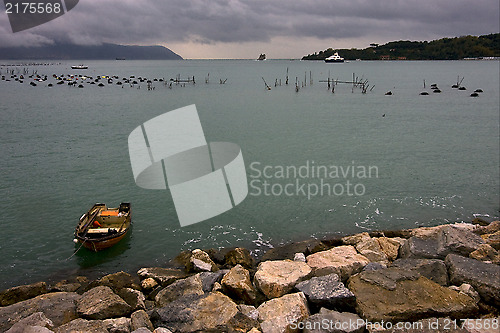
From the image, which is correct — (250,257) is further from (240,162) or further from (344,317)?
(240,162)

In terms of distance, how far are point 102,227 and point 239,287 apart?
374 inches

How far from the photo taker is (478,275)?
9516 mm

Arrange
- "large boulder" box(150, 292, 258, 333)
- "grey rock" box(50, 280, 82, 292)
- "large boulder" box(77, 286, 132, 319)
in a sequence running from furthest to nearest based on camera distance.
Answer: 1. "grey rock" box(50, 280, 82, 292)
2. "large boulder" box(77, 286, 132, 319)
3. "large boulder" box(150, 292, 258, 333)

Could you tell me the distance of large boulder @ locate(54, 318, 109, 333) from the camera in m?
8.67

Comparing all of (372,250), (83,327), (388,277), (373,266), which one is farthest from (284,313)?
(372,250)

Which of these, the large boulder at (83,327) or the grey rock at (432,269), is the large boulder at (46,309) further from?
the grey rock at (432,269)

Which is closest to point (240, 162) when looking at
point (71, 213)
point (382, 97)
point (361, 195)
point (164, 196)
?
point (164, 196)

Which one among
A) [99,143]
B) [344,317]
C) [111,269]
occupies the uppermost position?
[99,143]

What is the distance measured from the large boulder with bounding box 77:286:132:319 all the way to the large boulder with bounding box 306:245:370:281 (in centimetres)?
597

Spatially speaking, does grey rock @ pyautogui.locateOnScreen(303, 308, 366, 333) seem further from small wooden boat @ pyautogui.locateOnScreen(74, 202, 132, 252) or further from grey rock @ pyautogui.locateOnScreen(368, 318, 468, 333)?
small wooden boat @ pyautogui.locateOnScreen(74, 202, 132, 252)

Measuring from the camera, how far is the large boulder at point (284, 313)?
8500 mm

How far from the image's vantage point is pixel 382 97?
7006 cm

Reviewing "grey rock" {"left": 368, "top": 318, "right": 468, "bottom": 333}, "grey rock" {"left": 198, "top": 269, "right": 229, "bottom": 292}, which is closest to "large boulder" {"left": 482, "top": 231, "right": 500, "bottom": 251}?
"grey rock" {"left": 368, "top": 318, "right": 468, "bottom": 333}

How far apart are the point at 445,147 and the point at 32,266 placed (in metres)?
33.1
